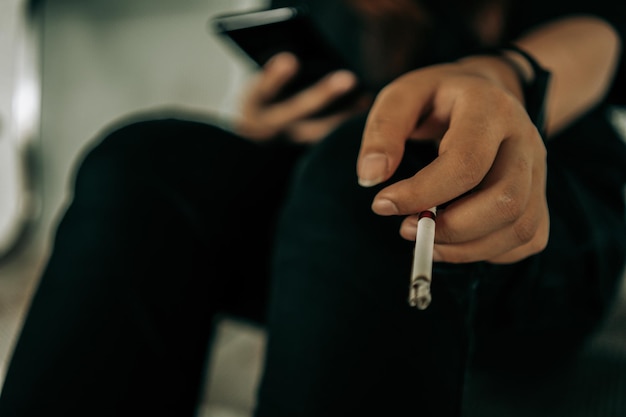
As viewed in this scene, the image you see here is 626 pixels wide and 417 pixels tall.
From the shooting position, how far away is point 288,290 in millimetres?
261

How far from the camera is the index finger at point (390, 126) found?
0.20 m

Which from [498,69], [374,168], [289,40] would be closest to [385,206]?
[374,168]

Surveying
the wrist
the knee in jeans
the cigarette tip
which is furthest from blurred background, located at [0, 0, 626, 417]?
the cigarette tip

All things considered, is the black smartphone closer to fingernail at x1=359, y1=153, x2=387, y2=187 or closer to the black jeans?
the black jeans

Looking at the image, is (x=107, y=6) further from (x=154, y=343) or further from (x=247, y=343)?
(x=154, y=343)

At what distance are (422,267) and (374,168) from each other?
0.06 meters

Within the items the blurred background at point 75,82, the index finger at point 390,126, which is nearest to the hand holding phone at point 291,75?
the index finger at point 390,126

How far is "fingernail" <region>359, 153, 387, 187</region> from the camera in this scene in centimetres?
20

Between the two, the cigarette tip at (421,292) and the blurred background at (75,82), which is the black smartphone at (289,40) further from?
the blurred background at (75,82)

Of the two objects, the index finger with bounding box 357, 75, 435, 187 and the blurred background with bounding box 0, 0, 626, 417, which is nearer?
the index finger with bounding box 357, 75, 435, 187

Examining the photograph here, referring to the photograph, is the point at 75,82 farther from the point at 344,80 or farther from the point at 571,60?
the point at 571,60

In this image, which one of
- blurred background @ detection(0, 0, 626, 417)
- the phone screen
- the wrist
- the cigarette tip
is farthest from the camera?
blurred background @ detection(0, 0, 626, 417)

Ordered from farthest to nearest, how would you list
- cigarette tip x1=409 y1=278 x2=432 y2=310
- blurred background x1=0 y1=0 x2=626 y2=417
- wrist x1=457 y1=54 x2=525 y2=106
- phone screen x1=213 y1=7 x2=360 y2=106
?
blurred background x1=0 y1=0 x2=626 y2=417 < phone screen x1=213 y1=7 x2=360 y2=106 < wrist x1=457 y1=54 x2=525 y2=106 < cigarette tip x1=409 y1=278 x2=432 y2=310

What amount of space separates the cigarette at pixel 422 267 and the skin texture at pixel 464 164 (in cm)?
1
